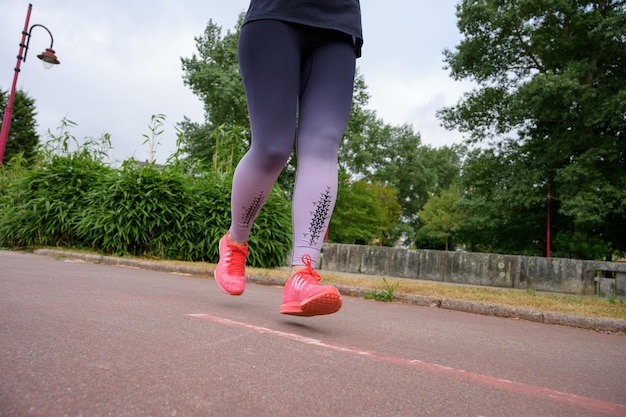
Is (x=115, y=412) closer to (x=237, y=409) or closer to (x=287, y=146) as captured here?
(x=237, y=409)

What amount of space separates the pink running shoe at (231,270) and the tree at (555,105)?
16.6 metres

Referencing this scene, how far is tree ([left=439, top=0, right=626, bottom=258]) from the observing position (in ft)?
53.9

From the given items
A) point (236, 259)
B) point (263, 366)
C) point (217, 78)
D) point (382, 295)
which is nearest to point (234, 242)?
point (236, 259)

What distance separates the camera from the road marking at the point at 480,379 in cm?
135

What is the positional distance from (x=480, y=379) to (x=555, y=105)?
1961cm

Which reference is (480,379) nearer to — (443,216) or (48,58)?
(48,58)

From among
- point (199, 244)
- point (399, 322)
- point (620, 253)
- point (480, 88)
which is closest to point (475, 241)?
point (620, 253)

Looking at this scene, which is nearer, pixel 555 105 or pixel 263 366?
pixel 263 366

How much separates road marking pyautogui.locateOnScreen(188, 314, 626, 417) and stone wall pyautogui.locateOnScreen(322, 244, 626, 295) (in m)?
7.88

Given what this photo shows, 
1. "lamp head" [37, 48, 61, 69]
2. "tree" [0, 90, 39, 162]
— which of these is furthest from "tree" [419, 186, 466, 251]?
"tree" [0, 90, 39, 162]

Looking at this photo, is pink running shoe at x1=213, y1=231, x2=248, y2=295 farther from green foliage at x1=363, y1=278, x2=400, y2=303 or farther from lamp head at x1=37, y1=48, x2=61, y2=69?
lamp head at x1=37, y1=48, x2=61, y2=69

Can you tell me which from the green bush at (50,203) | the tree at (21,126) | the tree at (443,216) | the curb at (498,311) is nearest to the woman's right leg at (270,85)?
the curb at (498,311)

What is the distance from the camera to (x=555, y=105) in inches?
714

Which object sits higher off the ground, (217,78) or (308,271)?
(217,78)
